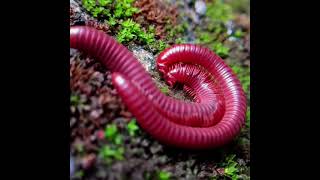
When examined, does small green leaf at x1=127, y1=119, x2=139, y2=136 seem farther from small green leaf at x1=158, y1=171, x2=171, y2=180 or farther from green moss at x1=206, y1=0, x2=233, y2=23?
green moss at x1=206, y1=0, x2=233, y2=23

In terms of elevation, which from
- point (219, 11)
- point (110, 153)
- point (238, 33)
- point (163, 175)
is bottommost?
point (163, 175)

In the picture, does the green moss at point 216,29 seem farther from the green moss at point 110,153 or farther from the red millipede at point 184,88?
the green moss at point 110,153

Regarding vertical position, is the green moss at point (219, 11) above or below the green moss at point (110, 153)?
above

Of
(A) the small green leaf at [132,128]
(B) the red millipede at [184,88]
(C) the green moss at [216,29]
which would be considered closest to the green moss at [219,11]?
(C) the green moss at [216,29]

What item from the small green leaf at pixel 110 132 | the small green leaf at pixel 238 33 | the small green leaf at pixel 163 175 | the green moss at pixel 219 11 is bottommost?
the small green leaf at pixel 163 175

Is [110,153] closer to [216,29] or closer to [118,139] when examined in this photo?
[118,139]

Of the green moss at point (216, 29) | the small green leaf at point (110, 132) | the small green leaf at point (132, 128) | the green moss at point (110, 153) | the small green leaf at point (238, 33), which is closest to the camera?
the green moss at point (110, 153)

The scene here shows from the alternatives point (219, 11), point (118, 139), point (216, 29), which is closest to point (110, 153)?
point (118, 139)

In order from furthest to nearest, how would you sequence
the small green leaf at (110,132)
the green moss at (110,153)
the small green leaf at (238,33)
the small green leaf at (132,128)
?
the small green leaf at (238,33), the small green leaf at (132,128), the small green leaf at (110,132), the green moss at (110,153)

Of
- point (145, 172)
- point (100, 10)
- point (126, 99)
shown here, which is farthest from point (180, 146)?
point (100, 10)
